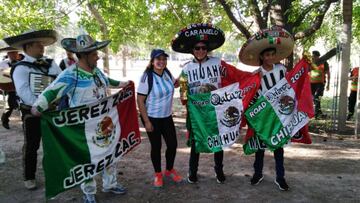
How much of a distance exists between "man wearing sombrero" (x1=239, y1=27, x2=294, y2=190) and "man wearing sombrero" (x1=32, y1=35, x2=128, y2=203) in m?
1.94

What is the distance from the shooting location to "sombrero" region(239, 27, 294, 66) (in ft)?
15.2

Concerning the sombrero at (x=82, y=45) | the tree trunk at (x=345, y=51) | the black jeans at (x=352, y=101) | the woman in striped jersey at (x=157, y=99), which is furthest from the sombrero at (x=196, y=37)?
the black jeans at (x=352, y=101)

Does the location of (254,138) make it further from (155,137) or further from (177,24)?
(177,24)

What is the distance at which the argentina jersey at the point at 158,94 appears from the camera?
4.71 metres

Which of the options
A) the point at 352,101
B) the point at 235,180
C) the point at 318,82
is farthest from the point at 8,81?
the point at 352,101

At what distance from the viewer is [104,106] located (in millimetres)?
4391

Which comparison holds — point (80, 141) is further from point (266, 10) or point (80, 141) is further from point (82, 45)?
point (266, 10)

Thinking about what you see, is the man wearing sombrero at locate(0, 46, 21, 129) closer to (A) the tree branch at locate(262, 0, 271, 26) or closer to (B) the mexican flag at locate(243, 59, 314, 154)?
(A) the tree branch at locate(262, 0, 271, 26)

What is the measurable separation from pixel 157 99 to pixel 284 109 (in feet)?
5.54

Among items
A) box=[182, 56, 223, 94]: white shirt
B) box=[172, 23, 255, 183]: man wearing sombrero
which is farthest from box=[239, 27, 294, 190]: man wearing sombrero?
box=[182, 56, 223, 94]: white shirt

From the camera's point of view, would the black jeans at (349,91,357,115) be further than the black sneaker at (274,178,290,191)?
Yes

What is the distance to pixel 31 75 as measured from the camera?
A: 15.1 ft

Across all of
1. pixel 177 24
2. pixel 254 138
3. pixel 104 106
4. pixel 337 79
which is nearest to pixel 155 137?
pixel 104 106

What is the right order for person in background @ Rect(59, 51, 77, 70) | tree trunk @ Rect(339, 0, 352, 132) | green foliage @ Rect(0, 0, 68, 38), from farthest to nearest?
1. green foliage @ Rect(0, 0, 68, 38)
2. tree trunk @ Rect(339, 0, 352, 132)
3. person in background @ Rect(59, 51, 77, 70)
